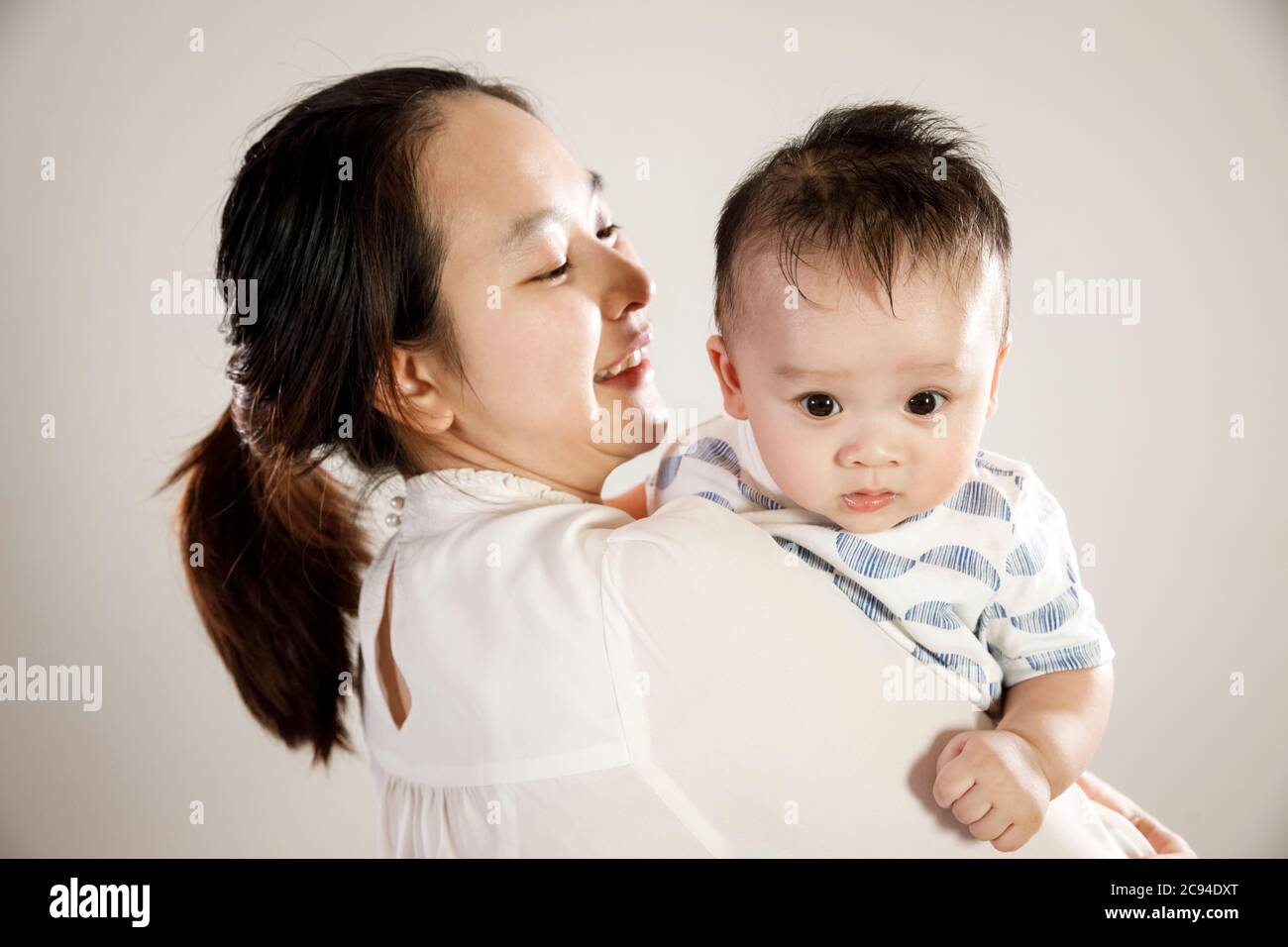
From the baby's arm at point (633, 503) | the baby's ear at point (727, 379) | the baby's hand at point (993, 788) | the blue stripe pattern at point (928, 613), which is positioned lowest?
the baby's hand at point (993, 788)

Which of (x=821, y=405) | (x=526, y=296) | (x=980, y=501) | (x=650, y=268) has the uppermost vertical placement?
(x=650, y=268)

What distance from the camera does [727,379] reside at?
1.25 metres

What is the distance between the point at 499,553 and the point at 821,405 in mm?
378

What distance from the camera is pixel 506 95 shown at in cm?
150

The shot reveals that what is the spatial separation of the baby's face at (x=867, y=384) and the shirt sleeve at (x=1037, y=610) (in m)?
0.12

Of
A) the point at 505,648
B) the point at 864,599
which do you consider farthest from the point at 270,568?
the point at 864,599

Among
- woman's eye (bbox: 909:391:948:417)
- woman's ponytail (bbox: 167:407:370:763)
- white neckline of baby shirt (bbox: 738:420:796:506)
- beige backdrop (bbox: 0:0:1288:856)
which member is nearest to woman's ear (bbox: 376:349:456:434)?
woman's ponytail (bbox: 167:407:370:763)

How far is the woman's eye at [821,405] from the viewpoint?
1134 mm

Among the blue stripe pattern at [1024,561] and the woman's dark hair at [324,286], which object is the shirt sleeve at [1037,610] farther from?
the woman's dark hair at [324,286]

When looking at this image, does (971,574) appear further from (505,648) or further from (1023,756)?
(505,648)

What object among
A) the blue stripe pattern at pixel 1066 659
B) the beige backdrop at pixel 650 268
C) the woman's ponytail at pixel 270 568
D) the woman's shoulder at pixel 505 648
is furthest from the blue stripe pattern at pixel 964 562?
the beige backdrop at pixel 650 268

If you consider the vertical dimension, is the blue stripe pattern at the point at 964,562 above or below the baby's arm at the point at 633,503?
below

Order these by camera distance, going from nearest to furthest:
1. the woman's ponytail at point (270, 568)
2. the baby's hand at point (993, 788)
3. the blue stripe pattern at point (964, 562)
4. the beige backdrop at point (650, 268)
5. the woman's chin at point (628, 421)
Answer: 1. the baby's hand at point (993, 788)
2. the blue stripe pattern at point (964, 562)
3. the woman's chin at point (628, 421)
4. the woman's ponytail at point (270, 568)
5. the beige backdrop at point (650, 268)

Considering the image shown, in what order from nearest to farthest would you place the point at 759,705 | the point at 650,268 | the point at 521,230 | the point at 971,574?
the point at 759,705 → the point at 971,574 → the point at 521,230 → the point at 650,268
